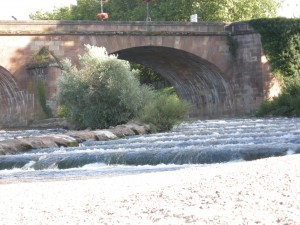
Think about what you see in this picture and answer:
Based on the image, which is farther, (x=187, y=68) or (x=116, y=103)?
(x=187, y=68)

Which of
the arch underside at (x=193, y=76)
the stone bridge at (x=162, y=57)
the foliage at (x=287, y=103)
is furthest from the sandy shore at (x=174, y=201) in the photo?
the arch underside at (x=193, y=76)

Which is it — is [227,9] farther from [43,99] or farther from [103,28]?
[43,99]

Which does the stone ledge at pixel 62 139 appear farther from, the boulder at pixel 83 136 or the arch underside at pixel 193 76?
the arch underside at pixel 193 76

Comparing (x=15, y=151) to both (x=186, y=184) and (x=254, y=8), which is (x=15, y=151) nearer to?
(x=186, y=184)

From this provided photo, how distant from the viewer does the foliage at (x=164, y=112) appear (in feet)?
71.5

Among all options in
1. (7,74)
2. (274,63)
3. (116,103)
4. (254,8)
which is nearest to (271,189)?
(116,103)

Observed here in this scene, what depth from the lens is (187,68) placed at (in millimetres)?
38531

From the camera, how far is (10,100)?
32.6 m

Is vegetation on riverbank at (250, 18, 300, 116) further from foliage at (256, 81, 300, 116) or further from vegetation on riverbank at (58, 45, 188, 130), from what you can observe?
vegetation on riverbank at (58, 45, 188, 130)

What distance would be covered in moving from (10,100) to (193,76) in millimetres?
10594

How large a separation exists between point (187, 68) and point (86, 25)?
784 centimetres

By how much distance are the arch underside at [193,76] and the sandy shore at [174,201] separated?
26565 mm

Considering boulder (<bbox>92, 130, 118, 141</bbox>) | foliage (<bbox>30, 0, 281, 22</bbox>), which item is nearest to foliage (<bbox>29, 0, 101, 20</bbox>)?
foliage (<bbox>30, 0, 281, 22</bbox>)

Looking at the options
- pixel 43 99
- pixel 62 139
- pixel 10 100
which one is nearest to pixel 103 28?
pixel 43 99
